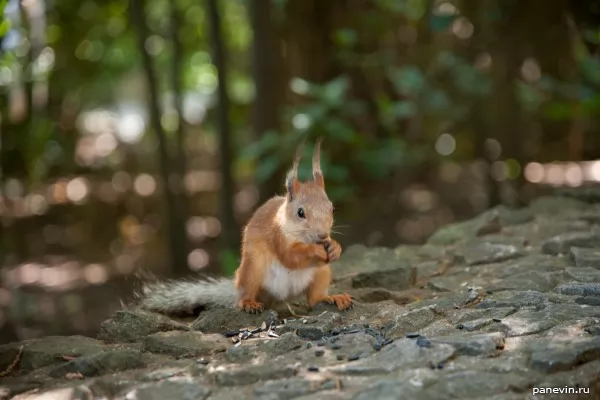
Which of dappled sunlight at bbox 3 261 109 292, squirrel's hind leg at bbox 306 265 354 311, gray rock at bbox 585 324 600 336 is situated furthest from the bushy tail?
dappled sunlight at bbox 3 261 109 292

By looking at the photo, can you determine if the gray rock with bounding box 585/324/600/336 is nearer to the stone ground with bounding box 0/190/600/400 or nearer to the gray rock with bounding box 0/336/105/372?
the stone ground with bounding box 0/190/600/400

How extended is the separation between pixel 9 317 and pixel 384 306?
584 centimetres

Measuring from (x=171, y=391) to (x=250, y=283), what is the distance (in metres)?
1.20

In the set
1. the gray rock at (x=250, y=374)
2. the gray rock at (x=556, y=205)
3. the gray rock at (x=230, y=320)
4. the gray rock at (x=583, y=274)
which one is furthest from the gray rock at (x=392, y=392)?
the gray rock at (x=556, y=205)

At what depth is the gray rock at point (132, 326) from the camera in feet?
12.2

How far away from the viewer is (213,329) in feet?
12.6

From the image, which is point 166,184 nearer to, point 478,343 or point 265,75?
point 265,75

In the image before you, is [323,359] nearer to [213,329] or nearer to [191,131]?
[213,329]

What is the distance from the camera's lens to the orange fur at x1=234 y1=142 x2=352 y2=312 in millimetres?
3939

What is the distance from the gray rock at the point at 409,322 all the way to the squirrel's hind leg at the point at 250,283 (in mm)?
730

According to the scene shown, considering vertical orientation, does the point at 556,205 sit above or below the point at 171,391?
above

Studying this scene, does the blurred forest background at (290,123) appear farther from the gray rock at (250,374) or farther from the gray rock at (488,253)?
the gray rock at (250,374)

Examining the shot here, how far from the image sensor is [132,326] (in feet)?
12.4

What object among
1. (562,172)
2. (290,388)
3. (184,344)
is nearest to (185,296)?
(184,344)
